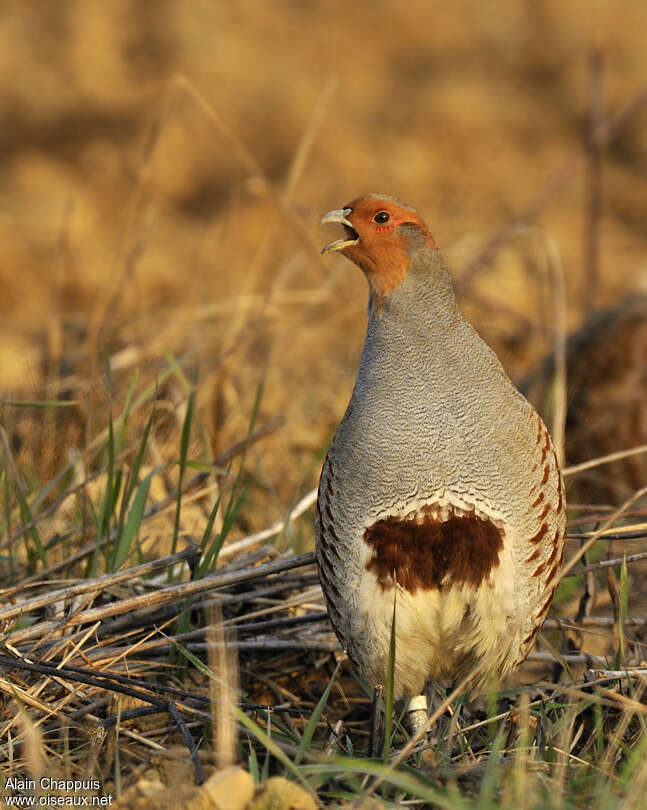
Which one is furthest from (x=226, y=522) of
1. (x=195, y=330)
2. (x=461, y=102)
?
(x=461, y=102)

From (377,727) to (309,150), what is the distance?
494cm

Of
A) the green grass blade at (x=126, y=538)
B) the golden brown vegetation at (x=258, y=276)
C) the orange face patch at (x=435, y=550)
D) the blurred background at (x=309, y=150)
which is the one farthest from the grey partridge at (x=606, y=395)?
the orange face patch at (x=435, y=550)

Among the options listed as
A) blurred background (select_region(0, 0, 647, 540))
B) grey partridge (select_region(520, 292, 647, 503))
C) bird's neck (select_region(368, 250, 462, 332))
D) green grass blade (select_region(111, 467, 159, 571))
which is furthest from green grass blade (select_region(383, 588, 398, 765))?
blurred background (select_region(0, 0, 647, 540))

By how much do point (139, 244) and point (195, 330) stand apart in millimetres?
795

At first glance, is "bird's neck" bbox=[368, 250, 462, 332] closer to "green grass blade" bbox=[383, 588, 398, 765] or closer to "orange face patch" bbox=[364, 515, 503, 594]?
"orange face patch" bbox=[364, 515, 503, 594]

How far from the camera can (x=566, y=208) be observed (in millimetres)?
9516

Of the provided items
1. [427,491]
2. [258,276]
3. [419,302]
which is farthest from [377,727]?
[258,276]

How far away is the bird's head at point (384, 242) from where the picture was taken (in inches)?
102

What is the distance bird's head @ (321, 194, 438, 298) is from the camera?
102 inches

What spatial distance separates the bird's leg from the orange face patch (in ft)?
0.87

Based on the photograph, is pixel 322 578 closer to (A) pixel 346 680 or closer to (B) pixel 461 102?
(A) pixel 346 680

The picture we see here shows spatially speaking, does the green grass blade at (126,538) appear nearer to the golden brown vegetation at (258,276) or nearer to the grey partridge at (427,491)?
the golden brown vegetation at (258,276)

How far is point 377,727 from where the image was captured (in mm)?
2502

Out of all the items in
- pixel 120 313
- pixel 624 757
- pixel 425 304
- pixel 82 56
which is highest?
pixel 82 56
